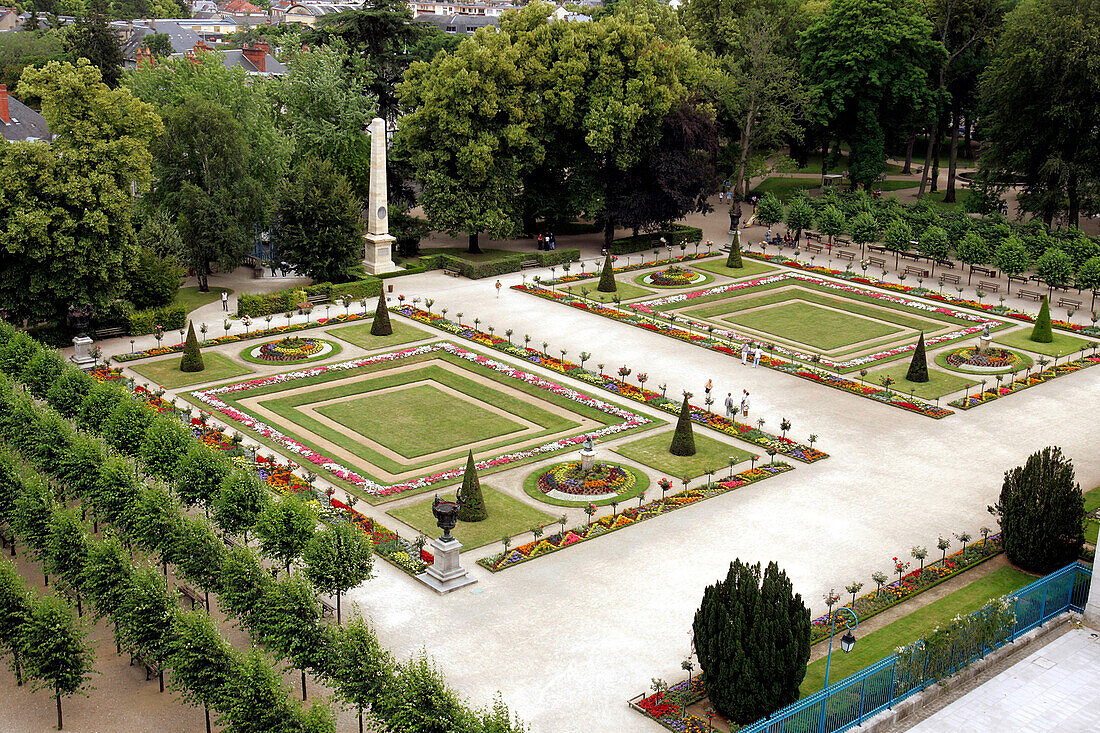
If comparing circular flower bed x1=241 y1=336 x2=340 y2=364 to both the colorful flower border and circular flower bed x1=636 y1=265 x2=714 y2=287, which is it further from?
circular flower bed x1=636 y1=265 x2=714 y2=287

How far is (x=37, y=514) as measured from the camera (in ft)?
101

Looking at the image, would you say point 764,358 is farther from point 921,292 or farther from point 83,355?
point 83,355

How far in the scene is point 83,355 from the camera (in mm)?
51375

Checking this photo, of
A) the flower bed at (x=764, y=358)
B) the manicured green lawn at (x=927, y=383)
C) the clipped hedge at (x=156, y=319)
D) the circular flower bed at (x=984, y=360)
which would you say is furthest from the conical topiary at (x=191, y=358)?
the circular flower bed at (x=984, y=360)

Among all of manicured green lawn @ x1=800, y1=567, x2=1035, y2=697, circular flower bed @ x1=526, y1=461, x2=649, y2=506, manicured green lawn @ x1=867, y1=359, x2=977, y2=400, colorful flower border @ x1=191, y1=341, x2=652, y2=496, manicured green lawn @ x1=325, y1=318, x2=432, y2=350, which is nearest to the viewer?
manicured green lawn @ x1=800, y1=567, x2=1035, y2=697

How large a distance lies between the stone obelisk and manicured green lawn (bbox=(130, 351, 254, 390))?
17360mm

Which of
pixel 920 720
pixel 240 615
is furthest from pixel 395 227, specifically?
pixel 920 720

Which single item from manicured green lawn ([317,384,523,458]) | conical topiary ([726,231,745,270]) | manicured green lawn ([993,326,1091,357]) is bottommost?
manicured green lawn ([317,384,523,458])

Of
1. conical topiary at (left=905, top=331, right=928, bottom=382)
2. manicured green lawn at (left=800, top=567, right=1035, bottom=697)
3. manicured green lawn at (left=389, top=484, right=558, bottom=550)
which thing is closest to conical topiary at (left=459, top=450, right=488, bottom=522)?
manicured green lawn at (left=389, top=484, right=558, bottom=550)

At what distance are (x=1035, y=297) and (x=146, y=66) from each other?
5692 cm

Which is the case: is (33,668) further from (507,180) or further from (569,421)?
(507,180)

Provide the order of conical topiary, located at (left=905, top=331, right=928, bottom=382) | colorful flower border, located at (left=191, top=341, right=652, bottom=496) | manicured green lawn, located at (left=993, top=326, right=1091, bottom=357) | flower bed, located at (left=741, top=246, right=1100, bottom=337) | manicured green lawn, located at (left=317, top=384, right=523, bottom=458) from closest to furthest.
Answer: colorful flower border, located at (left=191, top=341, right=652, bottom=496) → manicured green lawn, located at (left=317, top=384, right=523, bottom=458) → conical topiary, located at (left=905, top=331, right=928, bottom=382) → manicured green lawn, located at (left=993, top=326, right=1091, bottom=357) → flower bed, located at (left=741, top=246, right=1100, bottom=337)

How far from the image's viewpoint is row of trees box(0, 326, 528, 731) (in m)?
23.9

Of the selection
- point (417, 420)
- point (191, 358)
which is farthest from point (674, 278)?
point (191, 358)
